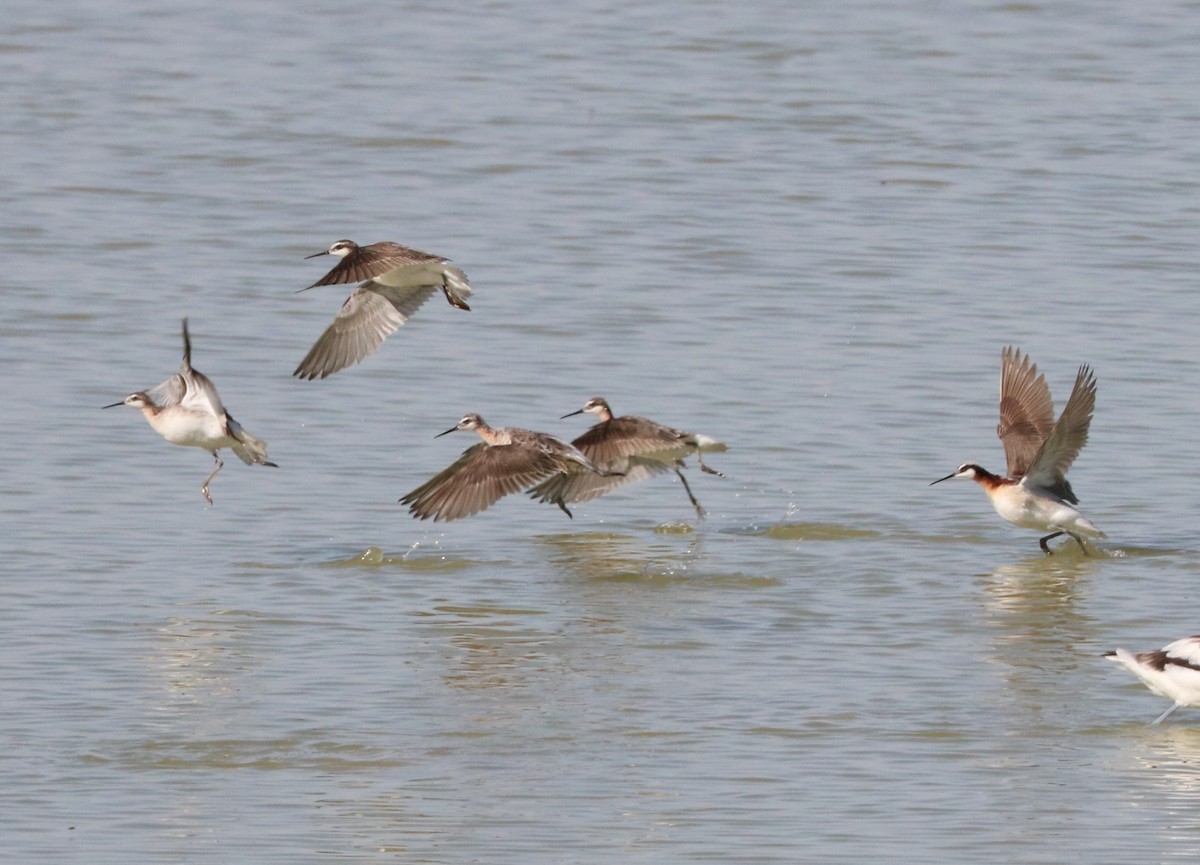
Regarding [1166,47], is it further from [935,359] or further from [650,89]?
[935,359]

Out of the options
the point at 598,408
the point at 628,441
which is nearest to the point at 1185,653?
the point at 628,441

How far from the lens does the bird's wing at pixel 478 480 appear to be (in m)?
13.2

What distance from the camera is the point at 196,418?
13.7 meters

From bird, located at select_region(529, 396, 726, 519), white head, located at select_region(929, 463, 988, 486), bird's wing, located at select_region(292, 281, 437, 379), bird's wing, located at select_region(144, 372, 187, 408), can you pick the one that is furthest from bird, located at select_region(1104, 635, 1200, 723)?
bird's wing, located at select_region(292, 281, 437, 379)

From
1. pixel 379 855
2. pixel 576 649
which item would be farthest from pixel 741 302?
pixel 379 855

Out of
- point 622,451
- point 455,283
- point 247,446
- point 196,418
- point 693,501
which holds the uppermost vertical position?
point 455,283

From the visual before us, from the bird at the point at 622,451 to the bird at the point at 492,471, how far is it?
1.49 ft

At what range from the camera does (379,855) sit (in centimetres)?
849

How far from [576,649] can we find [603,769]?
207 cm

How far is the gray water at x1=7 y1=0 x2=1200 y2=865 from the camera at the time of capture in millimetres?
9391

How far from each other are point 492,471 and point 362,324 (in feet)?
8.71

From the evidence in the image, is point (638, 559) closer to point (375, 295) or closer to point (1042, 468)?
point (1042, 468)

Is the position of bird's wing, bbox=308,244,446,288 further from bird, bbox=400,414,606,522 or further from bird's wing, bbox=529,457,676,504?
bird's wing, bbox=529,457,676,504

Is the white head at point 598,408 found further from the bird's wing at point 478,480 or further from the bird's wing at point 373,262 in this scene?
the bird's wing at point 478,480
